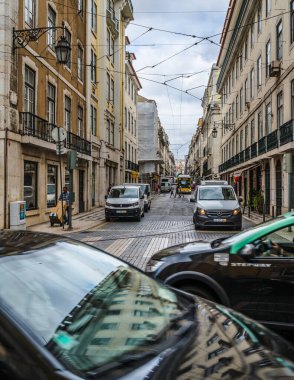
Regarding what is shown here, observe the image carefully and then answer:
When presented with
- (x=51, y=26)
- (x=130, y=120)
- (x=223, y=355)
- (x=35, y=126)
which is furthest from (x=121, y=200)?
(x=130, y=120)

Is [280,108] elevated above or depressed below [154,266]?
above

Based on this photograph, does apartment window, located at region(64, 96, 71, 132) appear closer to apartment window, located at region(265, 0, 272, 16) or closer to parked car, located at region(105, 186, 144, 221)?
parked car, located at region(105, 186, 144, 221)

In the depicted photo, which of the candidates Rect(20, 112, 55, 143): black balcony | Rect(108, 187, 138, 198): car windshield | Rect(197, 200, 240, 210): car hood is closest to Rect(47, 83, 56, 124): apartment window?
Rect(20, 112, 55, 143): black balcony

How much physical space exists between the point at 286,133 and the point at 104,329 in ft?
60.7

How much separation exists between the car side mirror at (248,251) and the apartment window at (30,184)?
→ 13.4 meters

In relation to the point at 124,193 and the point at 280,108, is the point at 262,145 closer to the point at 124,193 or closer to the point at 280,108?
the point at 280,108

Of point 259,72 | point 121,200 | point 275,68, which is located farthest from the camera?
point 259,72

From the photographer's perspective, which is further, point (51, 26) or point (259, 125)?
point (259, 125)

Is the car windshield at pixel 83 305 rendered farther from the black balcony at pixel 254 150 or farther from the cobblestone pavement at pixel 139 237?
the black balcony at pixel 254 150

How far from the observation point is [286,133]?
18922 millimetres

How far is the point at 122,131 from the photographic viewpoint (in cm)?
3928

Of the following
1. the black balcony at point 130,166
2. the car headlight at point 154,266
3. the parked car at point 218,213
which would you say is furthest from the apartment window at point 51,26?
the black balcony at point 130,166

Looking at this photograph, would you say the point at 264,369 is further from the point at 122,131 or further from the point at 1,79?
the point at 122,131

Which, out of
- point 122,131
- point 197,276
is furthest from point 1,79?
point 122,131
